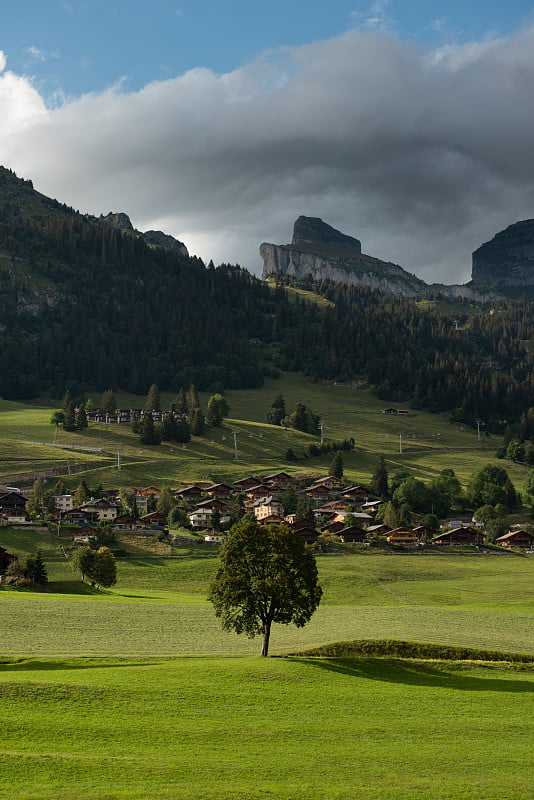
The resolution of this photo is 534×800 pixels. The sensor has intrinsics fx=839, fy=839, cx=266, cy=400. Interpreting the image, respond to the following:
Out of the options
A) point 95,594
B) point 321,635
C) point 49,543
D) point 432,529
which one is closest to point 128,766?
point 321,635

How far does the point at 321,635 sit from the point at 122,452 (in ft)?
437

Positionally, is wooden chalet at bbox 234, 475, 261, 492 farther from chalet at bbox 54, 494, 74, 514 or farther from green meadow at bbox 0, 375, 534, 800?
green meadow at bbox 0, 375, 534, 800

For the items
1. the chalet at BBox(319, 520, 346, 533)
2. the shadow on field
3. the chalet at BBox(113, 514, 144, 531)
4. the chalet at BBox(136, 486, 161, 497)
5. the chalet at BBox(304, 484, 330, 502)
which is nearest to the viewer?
the shadow on field

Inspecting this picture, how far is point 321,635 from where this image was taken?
62812mm

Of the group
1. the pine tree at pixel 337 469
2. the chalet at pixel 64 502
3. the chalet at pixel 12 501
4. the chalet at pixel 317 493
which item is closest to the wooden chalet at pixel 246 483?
the chalet at pixel 317 493

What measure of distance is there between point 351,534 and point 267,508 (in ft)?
66.9

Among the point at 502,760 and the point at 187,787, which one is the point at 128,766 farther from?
the point at 502,760

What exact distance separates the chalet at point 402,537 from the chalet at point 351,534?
166 inches

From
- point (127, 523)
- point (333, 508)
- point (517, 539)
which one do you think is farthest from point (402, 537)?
point (127, 523)

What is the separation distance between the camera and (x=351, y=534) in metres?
132

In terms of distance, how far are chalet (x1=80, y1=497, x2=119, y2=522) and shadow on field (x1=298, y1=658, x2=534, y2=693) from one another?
293 ft

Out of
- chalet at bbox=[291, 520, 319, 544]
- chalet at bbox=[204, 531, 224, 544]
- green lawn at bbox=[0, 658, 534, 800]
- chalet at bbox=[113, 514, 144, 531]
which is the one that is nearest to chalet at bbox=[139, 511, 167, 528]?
chalet at bbox=[113, 514, 144, 531]

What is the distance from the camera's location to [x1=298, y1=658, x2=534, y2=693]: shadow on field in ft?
159

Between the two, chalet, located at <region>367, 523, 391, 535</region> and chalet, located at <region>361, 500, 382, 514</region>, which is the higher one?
chalet, located at <region>361, 500, 382, 514</region>
